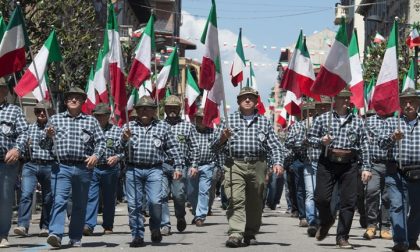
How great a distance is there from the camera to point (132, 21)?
79500mm

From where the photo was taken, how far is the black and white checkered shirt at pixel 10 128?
12461 millimetres

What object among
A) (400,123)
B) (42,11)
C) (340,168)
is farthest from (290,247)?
(42,11)

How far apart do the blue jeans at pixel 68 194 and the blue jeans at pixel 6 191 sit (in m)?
0.47

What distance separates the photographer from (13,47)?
13109mm

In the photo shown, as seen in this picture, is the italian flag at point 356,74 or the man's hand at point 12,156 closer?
the man's hand at point 12,156

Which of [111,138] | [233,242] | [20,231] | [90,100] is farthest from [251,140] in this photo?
[90,100]

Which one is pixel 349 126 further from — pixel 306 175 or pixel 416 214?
pixel 306 175

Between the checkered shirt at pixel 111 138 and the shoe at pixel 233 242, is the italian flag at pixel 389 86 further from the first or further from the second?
the checkered shirt at pixel 111 138

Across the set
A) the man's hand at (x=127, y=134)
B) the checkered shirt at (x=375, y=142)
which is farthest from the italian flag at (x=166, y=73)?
the man's hand at (x=127, y=134)

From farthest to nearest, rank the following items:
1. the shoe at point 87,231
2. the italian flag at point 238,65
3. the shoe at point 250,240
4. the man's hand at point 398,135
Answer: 1. the italian flag at point 238,65
2. the shoe at point 87,231
3. the shoe at point 250,240
4. the man's hand at point 398,135

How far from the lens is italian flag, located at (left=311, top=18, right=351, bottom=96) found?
13570 millimetres

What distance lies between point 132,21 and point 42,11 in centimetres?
5417

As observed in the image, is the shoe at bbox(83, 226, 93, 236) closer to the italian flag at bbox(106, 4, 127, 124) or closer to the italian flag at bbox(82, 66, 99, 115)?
the italian flag at bbox(106, 4, 127, 124)

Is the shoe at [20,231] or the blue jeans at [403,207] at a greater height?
the blue jeans at [403,207]
